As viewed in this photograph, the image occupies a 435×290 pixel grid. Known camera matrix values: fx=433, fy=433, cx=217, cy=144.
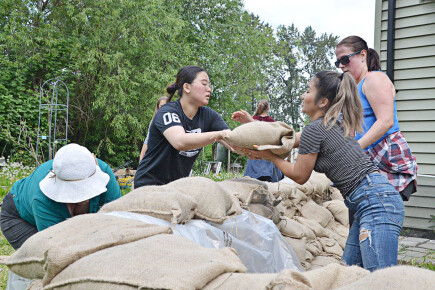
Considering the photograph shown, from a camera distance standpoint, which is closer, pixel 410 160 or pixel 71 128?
pixel 410 160

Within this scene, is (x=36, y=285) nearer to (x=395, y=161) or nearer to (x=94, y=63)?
(x=395, y=161)

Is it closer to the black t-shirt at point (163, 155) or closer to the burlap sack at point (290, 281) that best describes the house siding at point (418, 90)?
the black t-shirt at point (163, 155)

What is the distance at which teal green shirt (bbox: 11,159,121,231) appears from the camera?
2.19 metres

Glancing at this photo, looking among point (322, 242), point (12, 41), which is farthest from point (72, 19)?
point (322, 242)

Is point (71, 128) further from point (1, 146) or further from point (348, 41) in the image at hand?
point (348, 41)

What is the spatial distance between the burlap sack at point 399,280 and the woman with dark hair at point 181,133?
67.3 inches

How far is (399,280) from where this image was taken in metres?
0.88

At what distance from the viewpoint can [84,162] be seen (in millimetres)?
2213

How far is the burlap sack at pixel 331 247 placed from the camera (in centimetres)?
392

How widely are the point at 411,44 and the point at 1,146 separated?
35.3 feet

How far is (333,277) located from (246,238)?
4.10 ft

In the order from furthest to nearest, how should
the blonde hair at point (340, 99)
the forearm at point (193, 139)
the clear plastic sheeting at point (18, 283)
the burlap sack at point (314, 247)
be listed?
the burlap sack at point (314, 247) → the forearm at point (193, 139) → the blonde hair at point (340, 99) → the clear plastic sheeting at point (18, 283)

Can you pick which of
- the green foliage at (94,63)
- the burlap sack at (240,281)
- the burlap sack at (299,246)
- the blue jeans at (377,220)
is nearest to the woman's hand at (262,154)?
the blue jeans at (377,220)

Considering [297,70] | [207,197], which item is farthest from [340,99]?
[297,70]
